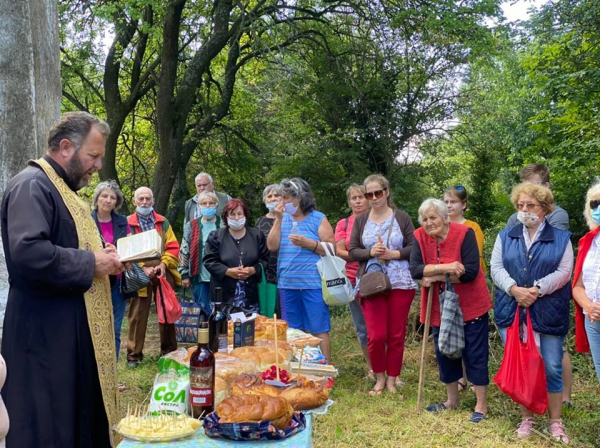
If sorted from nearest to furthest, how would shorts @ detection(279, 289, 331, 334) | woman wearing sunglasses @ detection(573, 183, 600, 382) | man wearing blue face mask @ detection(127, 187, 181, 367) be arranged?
1. woman wearing sunglasses @ detection(573, 183, 600, 382)
2. shorts @ detection(279, 289, 331, 334)
3. man wearing blue face mask @ detection(127, 187, 181, 367)

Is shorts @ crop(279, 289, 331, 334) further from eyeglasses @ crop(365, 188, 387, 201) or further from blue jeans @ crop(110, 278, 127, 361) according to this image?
blue jeans @ crop(110, 278, 127, 361)

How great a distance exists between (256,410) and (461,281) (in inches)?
109

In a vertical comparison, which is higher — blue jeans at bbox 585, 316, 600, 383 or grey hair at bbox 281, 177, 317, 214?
grey hair at bbox 281, 177, 317, 214

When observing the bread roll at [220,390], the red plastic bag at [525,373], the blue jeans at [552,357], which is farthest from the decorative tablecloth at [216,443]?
the blue jeans at [552,357]

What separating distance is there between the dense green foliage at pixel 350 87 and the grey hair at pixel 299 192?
3974mm

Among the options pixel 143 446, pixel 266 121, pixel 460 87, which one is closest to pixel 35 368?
pixel 143 446

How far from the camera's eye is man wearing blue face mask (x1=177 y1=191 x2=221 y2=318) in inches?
241

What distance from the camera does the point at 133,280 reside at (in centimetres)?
496

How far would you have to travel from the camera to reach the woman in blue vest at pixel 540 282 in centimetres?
402

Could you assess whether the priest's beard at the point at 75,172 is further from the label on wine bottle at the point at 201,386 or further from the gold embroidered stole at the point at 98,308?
the label on wine bottle at the point at 201,386

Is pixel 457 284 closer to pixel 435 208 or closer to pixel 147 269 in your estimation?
pixel 435 208

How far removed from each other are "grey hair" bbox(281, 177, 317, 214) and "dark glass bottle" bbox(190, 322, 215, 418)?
301 cm

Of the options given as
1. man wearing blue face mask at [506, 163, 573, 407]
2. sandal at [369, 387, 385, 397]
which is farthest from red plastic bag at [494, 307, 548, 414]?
sandal at [369, 387, 385, 397]

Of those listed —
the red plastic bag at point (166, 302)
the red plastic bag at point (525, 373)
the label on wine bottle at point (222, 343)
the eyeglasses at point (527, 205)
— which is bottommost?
the red plastic bag at point (525, 373)
